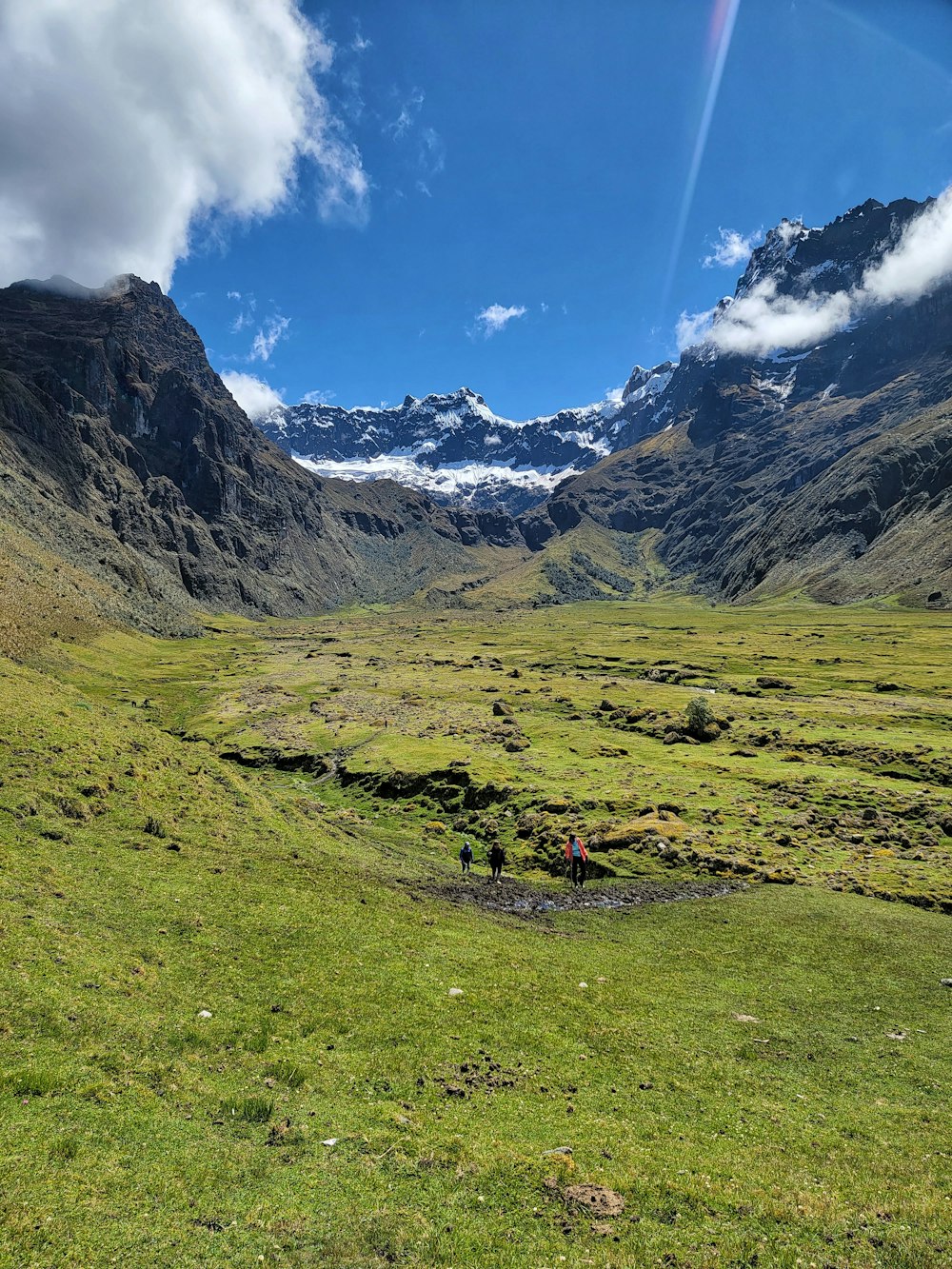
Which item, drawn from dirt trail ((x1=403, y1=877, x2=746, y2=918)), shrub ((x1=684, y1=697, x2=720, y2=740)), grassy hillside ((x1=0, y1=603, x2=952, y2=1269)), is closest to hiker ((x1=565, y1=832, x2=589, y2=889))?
dirt trail ((x1=403, y1=877, x2=746, y2=918))

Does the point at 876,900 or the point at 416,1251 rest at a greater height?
the point at 416,1251

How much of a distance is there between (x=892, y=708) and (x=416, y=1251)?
92.5 m

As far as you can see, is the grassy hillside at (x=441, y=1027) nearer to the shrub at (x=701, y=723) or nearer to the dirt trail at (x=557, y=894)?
the dirt trail at (x=557, y=894)

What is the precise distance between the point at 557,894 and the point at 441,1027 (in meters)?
19.6

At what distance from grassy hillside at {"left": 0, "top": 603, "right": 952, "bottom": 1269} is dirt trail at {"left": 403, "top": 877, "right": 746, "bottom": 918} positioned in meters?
1.12

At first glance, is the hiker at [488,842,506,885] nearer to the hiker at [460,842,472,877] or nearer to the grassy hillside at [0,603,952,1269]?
the hiker at [460,842,472,877]

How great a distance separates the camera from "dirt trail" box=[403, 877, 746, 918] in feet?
113

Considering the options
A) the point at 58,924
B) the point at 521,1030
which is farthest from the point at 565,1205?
the point at 58,924

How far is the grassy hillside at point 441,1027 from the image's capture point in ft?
37.1

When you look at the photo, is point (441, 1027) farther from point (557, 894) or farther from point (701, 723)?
point (701, 723)

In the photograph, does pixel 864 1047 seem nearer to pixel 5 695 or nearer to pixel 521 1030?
pixel 521 1030

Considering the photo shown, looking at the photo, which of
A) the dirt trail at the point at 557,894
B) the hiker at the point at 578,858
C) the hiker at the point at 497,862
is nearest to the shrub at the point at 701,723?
the dirt trail at the point at 557,894

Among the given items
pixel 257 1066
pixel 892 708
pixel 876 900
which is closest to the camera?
pixel 257 1066

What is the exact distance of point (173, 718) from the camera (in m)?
86.4
